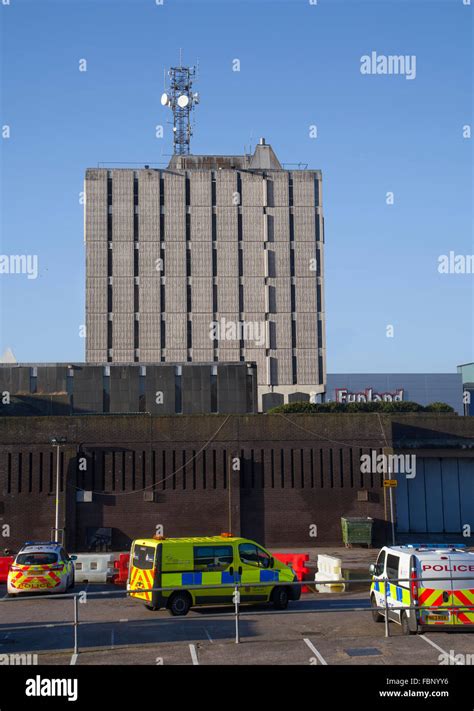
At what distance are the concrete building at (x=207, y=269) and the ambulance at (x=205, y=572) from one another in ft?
225

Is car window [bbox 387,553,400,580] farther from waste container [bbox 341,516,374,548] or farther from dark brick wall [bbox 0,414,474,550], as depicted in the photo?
dark brick wall [bbox 0,414,474,550]

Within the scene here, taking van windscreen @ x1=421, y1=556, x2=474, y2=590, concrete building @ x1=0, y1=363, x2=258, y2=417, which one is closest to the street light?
concrete building @ x1=0, y1=363, x2=258, y2=417

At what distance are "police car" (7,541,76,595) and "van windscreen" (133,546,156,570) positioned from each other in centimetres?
370

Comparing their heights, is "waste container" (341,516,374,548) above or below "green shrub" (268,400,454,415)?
below

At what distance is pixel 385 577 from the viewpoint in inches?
833

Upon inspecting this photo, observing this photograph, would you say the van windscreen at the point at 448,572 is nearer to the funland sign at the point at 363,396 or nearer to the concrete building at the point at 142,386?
the concrete building at the point at 142,386

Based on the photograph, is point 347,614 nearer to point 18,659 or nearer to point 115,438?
point 18,659

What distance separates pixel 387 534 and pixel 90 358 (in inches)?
2209

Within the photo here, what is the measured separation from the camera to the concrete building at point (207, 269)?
3671 inches

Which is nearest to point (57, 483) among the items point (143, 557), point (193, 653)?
point (143, 557)

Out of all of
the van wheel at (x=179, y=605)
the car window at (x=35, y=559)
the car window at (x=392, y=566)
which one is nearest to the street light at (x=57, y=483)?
the car window at (x=35, y=559)

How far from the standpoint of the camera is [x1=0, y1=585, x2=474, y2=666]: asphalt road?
678 inches
